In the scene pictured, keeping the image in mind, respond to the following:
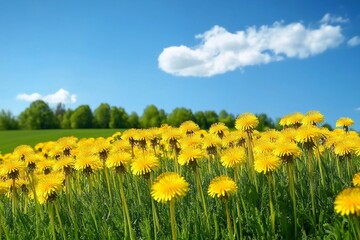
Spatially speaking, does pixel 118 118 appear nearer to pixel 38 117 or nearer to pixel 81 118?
pixel 81 118

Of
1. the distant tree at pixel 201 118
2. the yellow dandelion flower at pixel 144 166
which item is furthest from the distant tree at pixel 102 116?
the yellow dandelion flower at pixel 144 166

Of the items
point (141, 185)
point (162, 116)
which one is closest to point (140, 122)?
point (162, 116)

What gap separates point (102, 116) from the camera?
3693 inches

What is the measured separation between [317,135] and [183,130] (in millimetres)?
2103

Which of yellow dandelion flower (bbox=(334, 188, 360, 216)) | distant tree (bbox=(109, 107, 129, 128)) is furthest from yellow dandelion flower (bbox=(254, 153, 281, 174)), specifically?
distant tree (bbox=(109, 107, 129, 128))

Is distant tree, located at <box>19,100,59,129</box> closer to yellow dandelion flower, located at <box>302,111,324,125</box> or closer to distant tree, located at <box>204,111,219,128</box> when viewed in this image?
distant tree, located at <box>204,111,219,128</box>

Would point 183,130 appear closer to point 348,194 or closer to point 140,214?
point 140,214

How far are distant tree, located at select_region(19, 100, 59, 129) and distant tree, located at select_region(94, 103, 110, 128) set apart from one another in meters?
9.83

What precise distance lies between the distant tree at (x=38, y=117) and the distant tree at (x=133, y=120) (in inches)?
702

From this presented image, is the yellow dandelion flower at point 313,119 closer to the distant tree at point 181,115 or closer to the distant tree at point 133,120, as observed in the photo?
the distant tree at point 181,115

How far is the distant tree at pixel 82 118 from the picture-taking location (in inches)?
3595

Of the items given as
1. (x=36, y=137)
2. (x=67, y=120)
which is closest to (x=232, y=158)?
(x=36, y=137)

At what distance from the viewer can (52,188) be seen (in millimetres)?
3910

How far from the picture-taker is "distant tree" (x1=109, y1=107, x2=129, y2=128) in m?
89.9
